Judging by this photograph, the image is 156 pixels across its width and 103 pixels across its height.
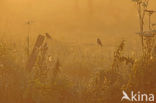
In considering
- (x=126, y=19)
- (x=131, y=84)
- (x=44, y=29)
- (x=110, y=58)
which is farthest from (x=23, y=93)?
(x=126, y=19)

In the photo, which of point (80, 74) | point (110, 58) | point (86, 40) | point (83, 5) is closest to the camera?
point (80, 74)

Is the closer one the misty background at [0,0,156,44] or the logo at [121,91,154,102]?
the logo at [121,91,154,102]

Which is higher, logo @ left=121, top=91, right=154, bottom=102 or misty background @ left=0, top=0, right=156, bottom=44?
misty background @ left=0, top=0, right=156, bottom=44

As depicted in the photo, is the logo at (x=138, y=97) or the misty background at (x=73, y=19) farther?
the misty background at (x=73, y=19)

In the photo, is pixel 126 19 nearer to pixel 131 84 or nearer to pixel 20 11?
pixel 20 11

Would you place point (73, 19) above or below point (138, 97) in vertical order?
above

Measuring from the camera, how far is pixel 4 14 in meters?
22.3

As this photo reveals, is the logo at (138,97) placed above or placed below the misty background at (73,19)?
below

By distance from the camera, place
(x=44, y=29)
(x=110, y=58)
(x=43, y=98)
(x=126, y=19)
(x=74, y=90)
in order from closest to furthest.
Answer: (x=43, y=98) → (x=74, y=90) → (x=110, y=58) → (x=44, y=29) → (x=126, y=19)

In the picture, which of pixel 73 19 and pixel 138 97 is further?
pixel 73 19

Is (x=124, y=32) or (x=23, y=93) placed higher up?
(x=124, y=32)

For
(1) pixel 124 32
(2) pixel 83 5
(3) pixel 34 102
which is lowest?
(3) pixel 34 102

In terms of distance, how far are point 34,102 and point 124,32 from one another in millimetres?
12444

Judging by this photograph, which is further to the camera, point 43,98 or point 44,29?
point 44,29
